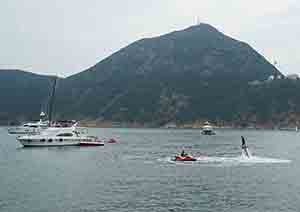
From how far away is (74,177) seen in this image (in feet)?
219

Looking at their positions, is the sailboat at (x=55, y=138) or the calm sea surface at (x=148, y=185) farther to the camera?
the sailboat at (x=55, y=138)

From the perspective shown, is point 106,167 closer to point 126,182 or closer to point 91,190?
point 126,182

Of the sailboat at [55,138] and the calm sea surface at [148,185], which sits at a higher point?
the sailboat at [55,138]

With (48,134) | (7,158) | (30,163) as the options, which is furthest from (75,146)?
(30,163)

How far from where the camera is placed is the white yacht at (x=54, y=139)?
123375 millimetres

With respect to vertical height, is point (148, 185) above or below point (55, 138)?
below

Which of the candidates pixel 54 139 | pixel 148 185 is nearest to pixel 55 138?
pixel 54 139

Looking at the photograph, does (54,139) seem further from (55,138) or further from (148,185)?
(148,185)

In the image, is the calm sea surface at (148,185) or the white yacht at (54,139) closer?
the calm sea surface at (148,185)

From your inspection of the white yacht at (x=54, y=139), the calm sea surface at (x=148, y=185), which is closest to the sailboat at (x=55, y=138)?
the white yacht at (x=54, y=139)

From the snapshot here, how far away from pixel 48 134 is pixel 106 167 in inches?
1969

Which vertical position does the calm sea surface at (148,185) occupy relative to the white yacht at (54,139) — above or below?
below

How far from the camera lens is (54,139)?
12375cm

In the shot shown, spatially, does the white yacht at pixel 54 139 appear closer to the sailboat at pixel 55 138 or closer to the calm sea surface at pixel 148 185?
the sailboat at pixel 55 138
